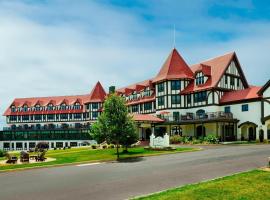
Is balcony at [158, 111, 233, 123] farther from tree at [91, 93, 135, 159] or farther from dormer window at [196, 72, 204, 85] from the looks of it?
tree at [91, 93, 135, 159]

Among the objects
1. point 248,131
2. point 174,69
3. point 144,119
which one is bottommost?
point 248,131

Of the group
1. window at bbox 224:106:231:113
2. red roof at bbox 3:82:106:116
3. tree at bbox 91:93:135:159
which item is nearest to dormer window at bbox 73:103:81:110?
red roof at bbox 3:82:106:116

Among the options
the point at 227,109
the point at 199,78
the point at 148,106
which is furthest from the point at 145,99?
the point at 227,109

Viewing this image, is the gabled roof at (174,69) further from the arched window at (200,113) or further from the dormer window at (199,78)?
the arched window at (200,113)

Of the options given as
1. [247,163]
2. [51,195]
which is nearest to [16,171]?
[51,195]

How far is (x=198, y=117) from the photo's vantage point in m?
51.7

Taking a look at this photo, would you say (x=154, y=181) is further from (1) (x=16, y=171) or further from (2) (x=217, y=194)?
(1) (x=16, y=171)

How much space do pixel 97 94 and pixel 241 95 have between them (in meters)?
46.0

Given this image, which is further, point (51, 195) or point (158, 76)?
point (158, 76)

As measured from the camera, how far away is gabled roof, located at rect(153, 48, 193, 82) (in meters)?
57.9

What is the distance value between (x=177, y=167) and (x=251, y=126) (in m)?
32.0

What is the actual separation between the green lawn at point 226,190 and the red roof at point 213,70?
125 feet

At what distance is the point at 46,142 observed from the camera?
274 ft

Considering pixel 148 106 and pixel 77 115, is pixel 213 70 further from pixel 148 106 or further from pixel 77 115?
pixel 77 115
